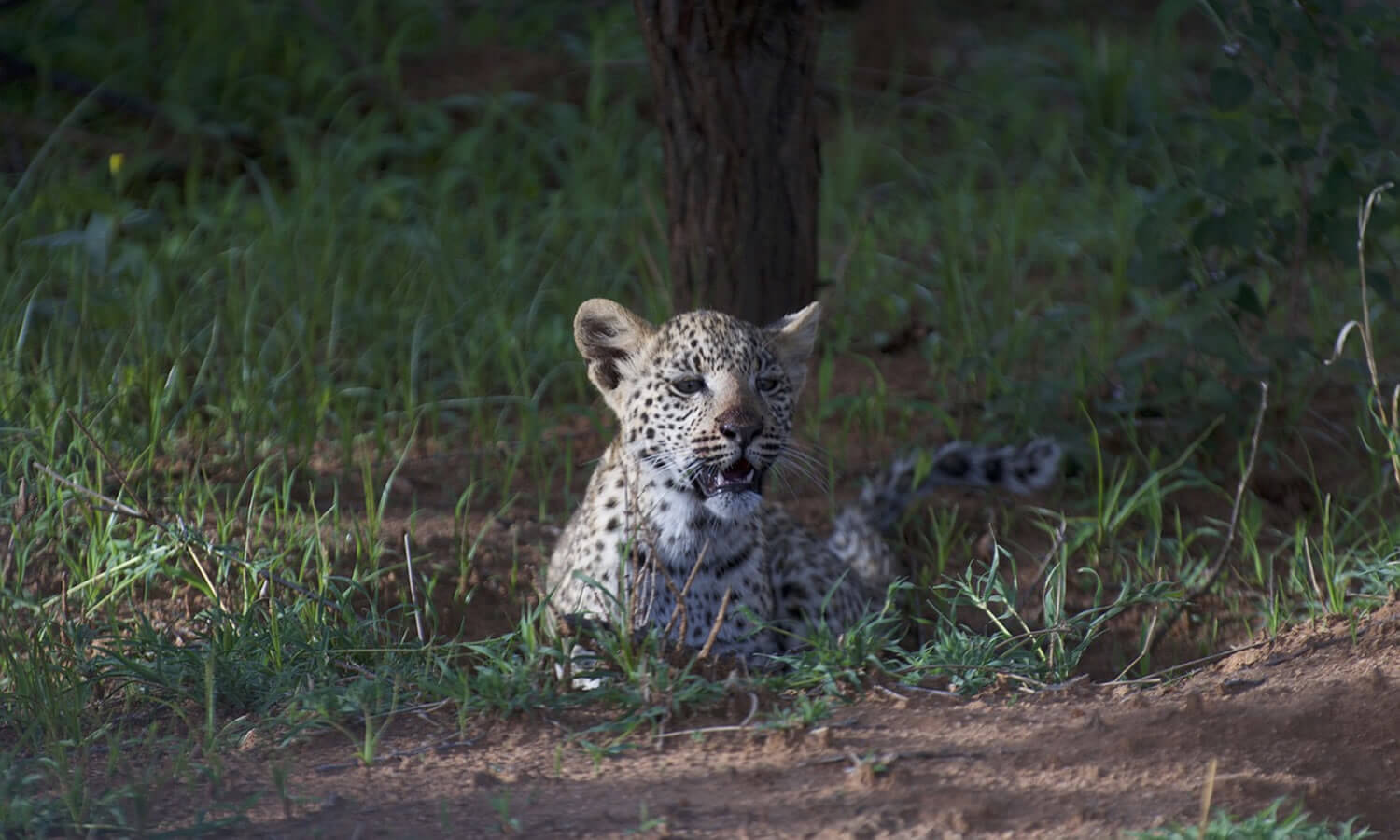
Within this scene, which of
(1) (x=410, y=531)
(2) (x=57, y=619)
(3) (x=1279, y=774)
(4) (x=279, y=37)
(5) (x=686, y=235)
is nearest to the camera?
(3) (x=1279, y=774)

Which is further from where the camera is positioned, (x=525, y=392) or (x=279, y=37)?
(x=279, y=37)

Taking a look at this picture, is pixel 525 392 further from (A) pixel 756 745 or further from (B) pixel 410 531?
(A) pixel 756 745

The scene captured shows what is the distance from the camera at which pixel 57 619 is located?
433 cm

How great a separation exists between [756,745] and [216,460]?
2686mm

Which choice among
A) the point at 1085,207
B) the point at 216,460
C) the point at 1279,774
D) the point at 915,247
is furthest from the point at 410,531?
the point at 1085,207

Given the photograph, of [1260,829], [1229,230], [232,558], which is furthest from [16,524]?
[1229,230]

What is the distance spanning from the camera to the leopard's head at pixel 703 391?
433 centimetres

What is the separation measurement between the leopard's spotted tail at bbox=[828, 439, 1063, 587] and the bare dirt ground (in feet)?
5.04

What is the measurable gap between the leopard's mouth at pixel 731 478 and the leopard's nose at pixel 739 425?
0.07m

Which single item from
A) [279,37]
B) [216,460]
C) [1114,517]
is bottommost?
[1114,517]

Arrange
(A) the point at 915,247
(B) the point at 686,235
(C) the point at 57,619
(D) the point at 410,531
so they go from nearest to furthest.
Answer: (C) the point at 57,619 → (D) the point at 410,531 → (B) the point at 686,235 → (A) the point at 915,247

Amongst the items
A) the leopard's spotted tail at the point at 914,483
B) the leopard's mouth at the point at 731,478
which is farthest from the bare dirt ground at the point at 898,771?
the leopard's spotted tail at the point at 914,483

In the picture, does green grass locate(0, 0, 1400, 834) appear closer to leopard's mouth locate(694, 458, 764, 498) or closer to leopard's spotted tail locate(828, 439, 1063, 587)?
leopard's spotted tail locate(828, 439, 1063, 587)

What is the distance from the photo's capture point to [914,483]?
548 centimetres
